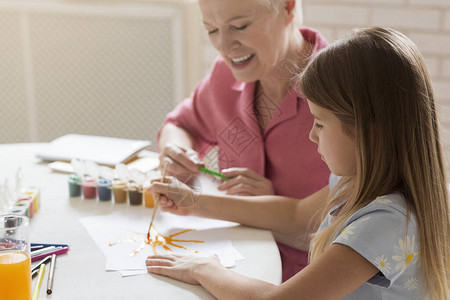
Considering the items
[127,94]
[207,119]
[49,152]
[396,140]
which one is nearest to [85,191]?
[49,152]

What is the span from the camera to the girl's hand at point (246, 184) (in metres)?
1.36

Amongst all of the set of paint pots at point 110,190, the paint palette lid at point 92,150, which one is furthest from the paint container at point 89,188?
the paint palette lid at point 92,150

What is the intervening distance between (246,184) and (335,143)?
1.62 feet

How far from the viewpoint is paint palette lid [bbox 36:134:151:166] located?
166cm

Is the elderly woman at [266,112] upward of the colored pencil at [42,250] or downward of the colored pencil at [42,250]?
upward

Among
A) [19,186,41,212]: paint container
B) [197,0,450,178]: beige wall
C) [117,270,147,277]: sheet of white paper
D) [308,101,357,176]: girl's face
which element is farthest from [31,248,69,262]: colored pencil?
[197,0,450,178]: beige wall

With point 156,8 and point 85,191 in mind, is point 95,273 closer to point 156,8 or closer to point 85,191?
point 85,191

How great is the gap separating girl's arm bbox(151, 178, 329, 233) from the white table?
4cm

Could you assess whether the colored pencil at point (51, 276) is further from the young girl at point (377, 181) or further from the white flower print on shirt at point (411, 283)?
the white flower print on shirt at point (411, 283)

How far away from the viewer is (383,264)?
0.79 m

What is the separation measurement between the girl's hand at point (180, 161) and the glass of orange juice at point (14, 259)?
58 centimetres

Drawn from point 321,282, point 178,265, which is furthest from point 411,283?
point 178,265

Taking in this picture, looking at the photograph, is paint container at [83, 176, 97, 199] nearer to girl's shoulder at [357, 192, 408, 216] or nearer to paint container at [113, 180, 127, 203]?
paint container at [113, 180, 127, 203]

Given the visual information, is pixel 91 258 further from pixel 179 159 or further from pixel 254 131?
pixel 254 131
